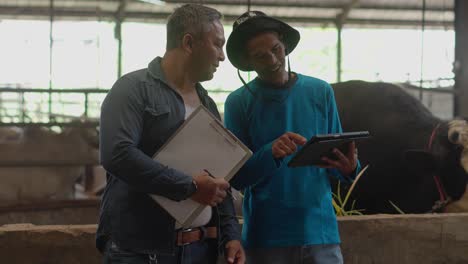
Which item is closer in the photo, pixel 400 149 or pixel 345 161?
pixel 345 161

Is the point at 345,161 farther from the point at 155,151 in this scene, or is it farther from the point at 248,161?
the point at 155,151

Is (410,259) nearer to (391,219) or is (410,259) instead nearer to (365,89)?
(391,219)

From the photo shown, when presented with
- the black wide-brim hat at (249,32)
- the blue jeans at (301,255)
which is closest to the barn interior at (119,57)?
the black wide-brim hat at (249,32)

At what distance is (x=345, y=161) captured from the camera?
2.32 m

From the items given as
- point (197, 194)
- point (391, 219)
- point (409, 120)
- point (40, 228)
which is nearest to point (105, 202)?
point (197, 194)

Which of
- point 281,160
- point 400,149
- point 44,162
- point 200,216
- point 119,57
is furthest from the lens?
point 119,57

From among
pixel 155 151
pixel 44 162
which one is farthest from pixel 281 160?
pixel 44 162

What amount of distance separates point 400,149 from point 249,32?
294cm

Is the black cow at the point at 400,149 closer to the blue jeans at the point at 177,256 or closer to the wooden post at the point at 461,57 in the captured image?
the blue jeans at the point at 177,256

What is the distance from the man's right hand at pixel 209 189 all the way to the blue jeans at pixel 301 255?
0.45m

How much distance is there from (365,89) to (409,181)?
3.28 ft

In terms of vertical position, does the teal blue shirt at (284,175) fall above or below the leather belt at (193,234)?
above

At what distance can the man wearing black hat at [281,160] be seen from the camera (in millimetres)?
2348

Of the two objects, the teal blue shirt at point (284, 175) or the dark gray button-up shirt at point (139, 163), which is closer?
the dark gray button-up shirt at point (139, 163)
